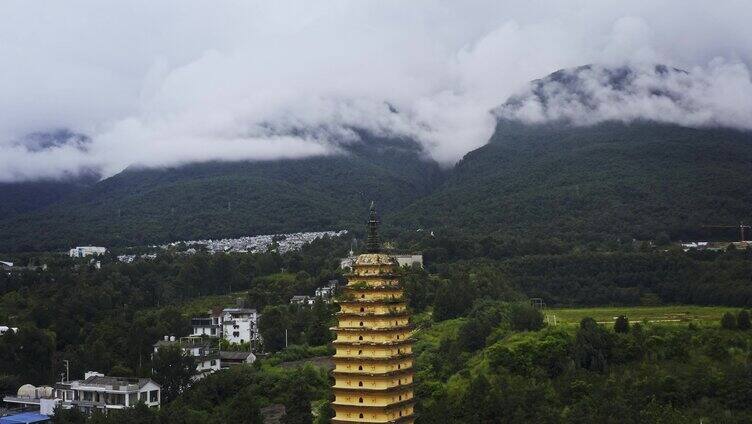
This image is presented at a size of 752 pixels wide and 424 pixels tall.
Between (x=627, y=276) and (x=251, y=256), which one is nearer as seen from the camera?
(x=627, y=276)

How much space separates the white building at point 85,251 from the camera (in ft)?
369

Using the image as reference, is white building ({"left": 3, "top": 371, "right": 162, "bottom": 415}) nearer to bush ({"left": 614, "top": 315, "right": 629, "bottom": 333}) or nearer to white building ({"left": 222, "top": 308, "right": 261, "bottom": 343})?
white building ({"left": 222, "top": 308, "right": 261, "bottom": 343})

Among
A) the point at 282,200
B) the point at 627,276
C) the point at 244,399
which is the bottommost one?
the point at 244,399

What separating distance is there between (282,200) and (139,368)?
252ft

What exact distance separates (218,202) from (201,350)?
68907mm

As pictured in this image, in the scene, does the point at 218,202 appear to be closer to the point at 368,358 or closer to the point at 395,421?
the point at 368,358

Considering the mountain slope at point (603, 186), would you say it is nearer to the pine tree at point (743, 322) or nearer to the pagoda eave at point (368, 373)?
the pine tree at point (743, 322)

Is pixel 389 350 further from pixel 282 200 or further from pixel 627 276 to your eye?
pixel 282 200

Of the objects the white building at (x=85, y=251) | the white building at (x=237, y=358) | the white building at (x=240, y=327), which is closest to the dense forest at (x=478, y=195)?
the white building at (x=85, y=251)

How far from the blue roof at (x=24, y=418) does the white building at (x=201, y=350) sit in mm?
9541

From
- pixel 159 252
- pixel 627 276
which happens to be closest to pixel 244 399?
pixel 627 276

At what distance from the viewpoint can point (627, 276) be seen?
75.6 m

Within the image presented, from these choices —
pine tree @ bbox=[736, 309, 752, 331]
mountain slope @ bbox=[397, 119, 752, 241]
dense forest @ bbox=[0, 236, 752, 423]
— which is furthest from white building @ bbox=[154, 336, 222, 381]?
mountain slope @ bbox=[397, 119, 752, 241]

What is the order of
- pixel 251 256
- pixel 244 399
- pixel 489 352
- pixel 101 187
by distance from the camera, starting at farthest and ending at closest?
pixel 101 187 < pixel 251 256 < pixel 489 352 < pixel 244 399
